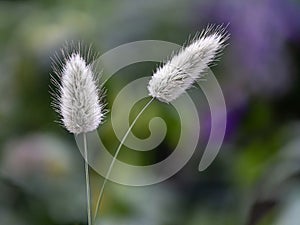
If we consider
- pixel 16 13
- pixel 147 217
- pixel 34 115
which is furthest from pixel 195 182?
pixel 16 13

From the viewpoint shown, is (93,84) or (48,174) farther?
(48,174)

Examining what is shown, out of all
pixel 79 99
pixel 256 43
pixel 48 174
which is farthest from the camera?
pixel 256 43

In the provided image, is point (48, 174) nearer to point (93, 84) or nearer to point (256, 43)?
point (256, 43)

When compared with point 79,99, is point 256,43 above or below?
above

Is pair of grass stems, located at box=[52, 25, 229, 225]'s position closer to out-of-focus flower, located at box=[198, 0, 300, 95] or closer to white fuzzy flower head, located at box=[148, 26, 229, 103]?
white fuzzy flower head, located at box=[148, 26, 229, 103]

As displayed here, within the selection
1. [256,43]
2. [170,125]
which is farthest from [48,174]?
[256,43]

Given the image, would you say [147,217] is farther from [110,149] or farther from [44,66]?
[44,66]

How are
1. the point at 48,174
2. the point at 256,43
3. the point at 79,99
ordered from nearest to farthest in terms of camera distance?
the point at 79,99 → the point at 48,174 → the point at 256,43

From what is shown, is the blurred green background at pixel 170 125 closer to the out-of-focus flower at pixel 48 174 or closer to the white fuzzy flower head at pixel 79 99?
the out-of-focus flower at pixel 48 174
